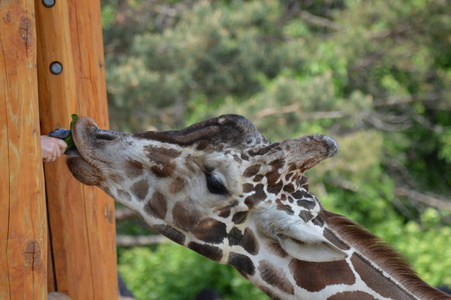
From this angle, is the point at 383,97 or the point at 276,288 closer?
the point at 276,288

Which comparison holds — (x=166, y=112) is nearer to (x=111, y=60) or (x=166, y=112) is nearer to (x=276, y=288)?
(x=111, y=60)

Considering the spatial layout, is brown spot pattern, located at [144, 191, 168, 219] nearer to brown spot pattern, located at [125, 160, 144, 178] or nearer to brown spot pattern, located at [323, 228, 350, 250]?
brown spot pattern, located at [125, 160, 144, 178]

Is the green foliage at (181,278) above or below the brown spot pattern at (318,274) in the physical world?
below

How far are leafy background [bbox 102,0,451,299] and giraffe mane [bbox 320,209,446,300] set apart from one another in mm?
4828

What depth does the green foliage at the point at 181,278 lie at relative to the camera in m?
7.25

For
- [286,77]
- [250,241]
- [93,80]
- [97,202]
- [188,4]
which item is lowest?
[250,241]

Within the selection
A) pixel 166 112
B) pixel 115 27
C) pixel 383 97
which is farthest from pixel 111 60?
pixel 383 97

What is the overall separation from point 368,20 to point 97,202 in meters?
9.30

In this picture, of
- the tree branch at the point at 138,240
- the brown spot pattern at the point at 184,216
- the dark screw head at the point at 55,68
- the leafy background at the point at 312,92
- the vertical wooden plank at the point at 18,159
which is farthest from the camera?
the tree branch at the point at 138,240

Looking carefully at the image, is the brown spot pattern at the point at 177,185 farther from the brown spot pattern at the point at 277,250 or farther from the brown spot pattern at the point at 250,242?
the brown spot pattern at the point at 277,250

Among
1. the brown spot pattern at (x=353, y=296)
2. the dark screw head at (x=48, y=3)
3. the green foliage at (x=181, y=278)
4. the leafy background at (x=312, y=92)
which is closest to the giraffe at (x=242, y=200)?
the brown spot pattern at (x=353, y=296)

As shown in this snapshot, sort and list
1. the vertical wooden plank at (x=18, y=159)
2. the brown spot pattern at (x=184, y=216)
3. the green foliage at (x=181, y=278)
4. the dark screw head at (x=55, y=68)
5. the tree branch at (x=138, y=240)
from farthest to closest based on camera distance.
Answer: the tree branch at (x=138, y=240), the green foliage at (x=181, y=278), the dark screw head at (x=55, y=68), the brown spot pattern at (x=184, y=216), the vertical wooden plank at (x=18, y=159)

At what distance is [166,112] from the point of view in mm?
8305

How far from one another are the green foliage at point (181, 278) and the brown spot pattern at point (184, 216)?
16.0 feet
